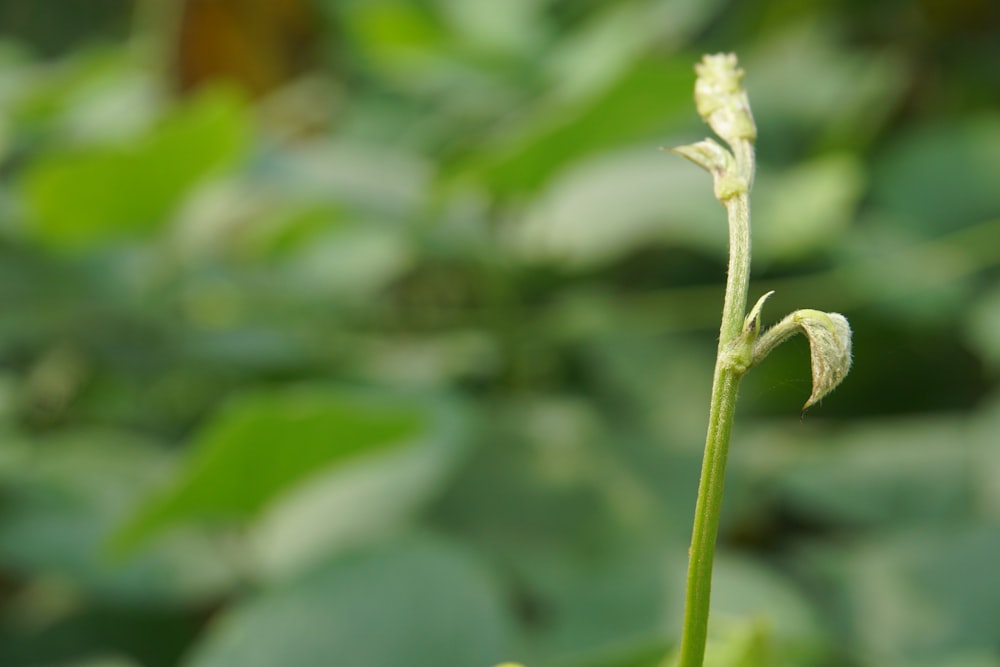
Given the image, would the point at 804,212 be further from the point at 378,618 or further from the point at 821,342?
the point at 821,342

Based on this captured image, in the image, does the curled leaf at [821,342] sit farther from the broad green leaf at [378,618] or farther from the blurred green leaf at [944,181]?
the blurred green leaf at [944,181]

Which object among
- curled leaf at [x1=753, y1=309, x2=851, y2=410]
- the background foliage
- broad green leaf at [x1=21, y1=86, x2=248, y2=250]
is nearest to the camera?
curled leaf at [x1=753, y1=309, x2=851, y2=410]

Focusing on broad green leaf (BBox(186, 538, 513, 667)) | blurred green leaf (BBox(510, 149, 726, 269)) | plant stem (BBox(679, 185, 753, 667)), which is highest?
blurred green leaf (BBox(510, 149, 726, 269))

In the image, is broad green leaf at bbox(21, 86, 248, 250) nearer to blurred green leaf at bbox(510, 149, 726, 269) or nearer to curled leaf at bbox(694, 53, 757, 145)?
blurred green leaf at bbox(510, 149, 726, 269)

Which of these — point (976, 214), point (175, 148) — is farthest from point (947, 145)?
point (175, 148)

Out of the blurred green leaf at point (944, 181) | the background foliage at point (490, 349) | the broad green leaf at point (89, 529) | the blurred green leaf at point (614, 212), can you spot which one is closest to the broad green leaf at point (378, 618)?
the background foliage at point (490, 349)

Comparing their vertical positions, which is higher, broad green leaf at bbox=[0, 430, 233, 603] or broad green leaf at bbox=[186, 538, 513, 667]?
broad green leaf at bbox=[0, 430, 233, 603]

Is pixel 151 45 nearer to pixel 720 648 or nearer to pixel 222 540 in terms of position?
pixel 222 540

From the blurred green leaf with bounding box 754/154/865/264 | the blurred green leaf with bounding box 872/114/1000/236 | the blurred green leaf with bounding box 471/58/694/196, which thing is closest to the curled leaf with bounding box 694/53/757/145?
the blurred green leaf with bounding box 471/58/694/196
